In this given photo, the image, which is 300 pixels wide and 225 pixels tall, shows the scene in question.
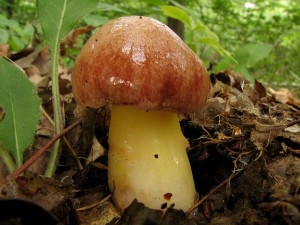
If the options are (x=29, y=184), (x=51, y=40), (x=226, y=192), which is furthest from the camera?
(x=51, y=40)

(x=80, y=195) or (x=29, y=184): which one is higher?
(x=29, y=184)

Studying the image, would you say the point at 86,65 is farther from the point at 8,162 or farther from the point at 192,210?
the point at 192,210

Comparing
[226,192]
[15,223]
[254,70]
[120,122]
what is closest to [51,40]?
[120,122]

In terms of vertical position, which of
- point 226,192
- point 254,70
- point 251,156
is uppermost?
point 251,156

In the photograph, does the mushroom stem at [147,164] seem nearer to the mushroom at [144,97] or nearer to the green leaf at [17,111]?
the mushroom at [144,97]

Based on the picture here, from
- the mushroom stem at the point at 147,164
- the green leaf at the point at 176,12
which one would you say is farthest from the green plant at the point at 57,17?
the green leaf at the point at 176,12

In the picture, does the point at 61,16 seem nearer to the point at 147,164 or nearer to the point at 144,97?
the point at 144,97

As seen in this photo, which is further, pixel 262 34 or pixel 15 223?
pixel 262 34
